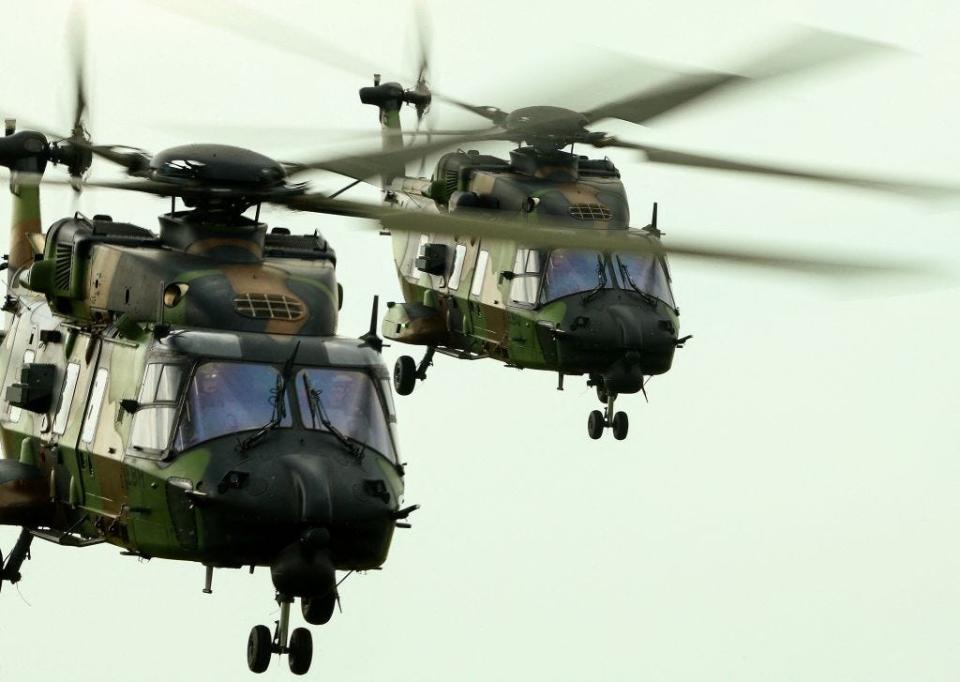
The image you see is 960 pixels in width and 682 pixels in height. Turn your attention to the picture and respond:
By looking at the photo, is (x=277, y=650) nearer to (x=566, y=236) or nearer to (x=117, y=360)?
(x=117, y=360)

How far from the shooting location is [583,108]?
29.6 metres

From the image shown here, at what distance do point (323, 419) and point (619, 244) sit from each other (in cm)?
486

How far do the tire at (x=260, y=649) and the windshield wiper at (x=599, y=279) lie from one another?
452 inches

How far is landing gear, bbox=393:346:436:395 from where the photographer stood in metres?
34.0

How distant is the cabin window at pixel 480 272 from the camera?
105 feet

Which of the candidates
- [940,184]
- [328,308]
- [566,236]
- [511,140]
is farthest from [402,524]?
[511,140]

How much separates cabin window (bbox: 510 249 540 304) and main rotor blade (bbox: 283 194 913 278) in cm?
1186

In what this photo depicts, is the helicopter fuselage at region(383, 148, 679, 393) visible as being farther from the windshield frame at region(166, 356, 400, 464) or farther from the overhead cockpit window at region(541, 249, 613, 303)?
the windshield frame at region(166, 356, 400, 464)

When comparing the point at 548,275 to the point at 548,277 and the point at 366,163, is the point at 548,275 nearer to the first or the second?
the point at 548,277

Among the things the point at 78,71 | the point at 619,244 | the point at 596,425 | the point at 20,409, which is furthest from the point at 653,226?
the point at 619,244

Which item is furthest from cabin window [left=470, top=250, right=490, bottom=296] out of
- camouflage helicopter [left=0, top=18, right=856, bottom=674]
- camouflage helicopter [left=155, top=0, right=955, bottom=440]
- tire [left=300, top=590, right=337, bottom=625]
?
tire [left=300, top=590, right=337, bottom=625]

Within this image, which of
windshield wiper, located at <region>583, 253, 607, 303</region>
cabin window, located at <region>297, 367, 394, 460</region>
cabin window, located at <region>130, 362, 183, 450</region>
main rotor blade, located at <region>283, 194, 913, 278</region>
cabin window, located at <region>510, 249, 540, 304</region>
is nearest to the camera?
main rotor blade, located at <region>283, 194, 913, 278</region>

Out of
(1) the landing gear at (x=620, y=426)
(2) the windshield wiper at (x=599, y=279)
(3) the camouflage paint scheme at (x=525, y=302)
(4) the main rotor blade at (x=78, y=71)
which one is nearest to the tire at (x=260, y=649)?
(4) the main rotor blade at (x=78, y=71)

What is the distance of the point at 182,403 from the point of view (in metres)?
20.3
